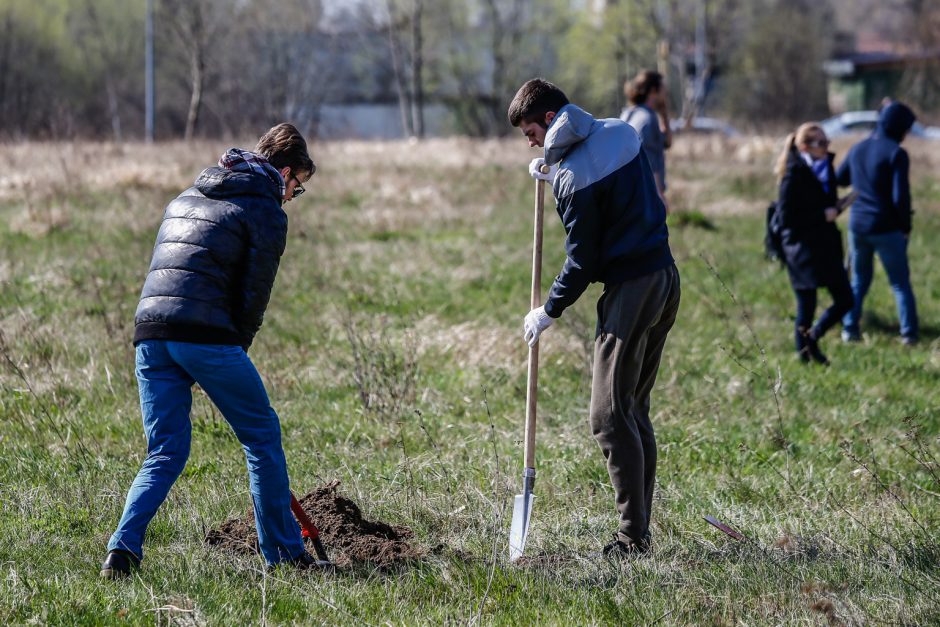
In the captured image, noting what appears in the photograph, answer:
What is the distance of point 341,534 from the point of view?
4.66m

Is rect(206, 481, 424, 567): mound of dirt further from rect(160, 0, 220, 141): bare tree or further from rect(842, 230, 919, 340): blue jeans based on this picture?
rect(160, 0, 220, 141): bare tree

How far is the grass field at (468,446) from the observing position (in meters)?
3.93

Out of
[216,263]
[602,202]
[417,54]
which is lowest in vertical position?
[216,263]

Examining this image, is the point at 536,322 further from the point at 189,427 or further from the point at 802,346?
the point at 802,346

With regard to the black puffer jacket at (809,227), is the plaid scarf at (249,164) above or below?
above

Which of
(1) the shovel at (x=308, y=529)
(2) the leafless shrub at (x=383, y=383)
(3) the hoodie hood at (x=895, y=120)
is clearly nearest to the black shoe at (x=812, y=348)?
(3) the hoodie hood at (x=895, y=120)

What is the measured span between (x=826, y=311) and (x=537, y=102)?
497cm

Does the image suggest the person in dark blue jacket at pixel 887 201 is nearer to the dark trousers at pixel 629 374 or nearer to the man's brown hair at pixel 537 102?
the dark trousers at pixel 629 374

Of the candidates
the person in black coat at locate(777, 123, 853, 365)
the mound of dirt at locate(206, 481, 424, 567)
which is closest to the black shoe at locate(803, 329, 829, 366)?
the person in black coat at locate(777, 123, 853, 365)

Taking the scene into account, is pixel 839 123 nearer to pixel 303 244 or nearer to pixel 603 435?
pixel 303 244

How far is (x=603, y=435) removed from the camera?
14.5ft

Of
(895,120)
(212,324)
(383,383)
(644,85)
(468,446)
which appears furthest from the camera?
(895,120)

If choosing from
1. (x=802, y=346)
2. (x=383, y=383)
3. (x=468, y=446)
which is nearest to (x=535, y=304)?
(x=468, y=446)

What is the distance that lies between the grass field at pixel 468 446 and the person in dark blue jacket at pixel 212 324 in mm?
336
